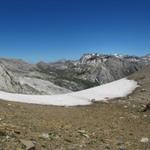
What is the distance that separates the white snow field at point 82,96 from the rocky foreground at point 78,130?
198 inches

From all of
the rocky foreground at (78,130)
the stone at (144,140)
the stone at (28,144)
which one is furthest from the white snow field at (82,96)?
the stone at (28,144)

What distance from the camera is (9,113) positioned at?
19094 mm

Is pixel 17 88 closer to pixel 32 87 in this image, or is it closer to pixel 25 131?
pixel 32 87

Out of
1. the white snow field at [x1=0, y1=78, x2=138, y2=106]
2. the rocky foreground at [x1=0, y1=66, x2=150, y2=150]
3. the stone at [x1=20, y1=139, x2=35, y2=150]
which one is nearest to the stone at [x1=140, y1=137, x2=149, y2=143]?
the rocky foreground at [x1=0, y1=66, x2=150, y2=150]

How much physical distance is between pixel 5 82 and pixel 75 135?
461 ft

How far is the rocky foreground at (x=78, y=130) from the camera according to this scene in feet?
43.4

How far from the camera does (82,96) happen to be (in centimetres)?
3359

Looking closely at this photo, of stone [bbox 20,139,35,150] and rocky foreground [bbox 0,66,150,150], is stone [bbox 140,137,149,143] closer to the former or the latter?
rocky foreground [bbox 0,66,150,150]

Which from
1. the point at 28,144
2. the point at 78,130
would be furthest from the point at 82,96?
the point at 28,144

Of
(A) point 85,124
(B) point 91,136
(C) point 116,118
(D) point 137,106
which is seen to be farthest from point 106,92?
(B) point 91,136

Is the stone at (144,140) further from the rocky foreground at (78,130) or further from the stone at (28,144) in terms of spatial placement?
the stone at (28,144)

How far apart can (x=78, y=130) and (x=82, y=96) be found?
56.7 feet

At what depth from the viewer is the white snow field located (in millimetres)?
28484

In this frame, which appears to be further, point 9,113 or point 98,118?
point 98,118
